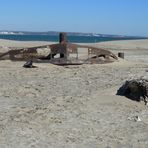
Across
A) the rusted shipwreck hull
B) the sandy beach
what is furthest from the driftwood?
the rusted shipwreck hull

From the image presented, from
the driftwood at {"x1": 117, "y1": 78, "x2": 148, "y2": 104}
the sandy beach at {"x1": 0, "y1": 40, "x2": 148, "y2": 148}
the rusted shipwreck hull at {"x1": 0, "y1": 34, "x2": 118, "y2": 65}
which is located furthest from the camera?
the rusted shipwreck hull at {"x1": 0, "y1": 34, "x2": 118, "y2": 65}

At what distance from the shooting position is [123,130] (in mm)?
8883

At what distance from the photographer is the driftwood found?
11.0 m

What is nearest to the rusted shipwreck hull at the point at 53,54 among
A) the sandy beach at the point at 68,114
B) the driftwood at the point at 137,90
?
the sandy beach at the point at 68,114

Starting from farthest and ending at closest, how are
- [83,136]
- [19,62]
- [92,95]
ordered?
[19,62] < [92,95] < [83,136]

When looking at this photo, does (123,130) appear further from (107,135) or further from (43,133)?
(43,133)

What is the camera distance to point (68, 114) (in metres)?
9.97

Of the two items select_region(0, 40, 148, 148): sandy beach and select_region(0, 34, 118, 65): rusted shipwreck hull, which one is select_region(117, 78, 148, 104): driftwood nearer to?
select_region(0, 40, 148, 148): sandy beach

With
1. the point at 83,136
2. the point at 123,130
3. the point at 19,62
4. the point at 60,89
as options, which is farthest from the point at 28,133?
the point at 19,62

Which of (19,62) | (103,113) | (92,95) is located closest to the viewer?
(103,113)

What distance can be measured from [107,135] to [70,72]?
9.23 m

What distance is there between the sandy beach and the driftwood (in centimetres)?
16

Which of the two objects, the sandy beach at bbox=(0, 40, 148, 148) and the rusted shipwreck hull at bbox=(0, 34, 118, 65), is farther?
the rusted shipwreck hull at bbox=(0, 34, 118, 65)

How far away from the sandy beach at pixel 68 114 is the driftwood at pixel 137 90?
16cm
